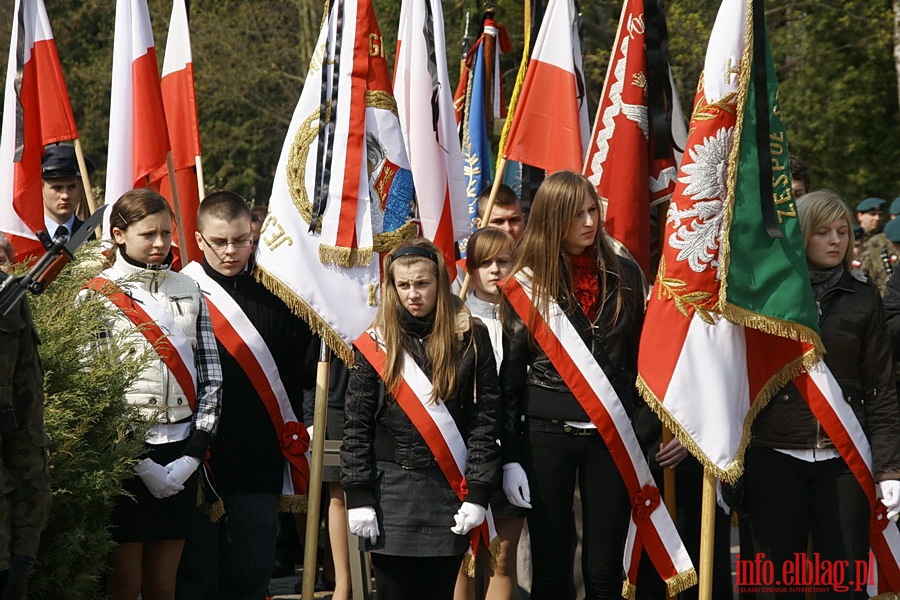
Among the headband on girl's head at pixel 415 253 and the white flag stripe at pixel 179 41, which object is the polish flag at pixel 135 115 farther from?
the headband on girl's head at pixel 415 253

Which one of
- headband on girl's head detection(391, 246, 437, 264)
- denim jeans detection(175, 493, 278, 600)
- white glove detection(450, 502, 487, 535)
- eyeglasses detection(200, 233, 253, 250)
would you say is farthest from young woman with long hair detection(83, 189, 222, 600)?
white glove detection(450, 502, 487, 535)

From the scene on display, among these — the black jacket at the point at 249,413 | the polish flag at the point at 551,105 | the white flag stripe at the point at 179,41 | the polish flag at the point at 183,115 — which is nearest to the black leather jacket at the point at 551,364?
the black jacket at the point at 249,413

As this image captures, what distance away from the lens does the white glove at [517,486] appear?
200 inches

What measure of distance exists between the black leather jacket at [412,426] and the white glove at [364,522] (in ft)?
0.11

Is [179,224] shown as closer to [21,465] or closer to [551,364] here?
[551,364]

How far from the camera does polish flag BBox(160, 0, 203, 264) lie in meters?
7.49

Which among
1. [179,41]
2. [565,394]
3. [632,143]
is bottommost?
[565,394]

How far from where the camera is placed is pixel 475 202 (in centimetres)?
844

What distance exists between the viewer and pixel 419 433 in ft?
16.4

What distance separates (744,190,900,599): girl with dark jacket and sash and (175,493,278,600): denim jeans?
2.07 m

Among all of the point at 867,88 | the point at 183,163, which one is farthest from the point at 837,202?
the point at 867,88

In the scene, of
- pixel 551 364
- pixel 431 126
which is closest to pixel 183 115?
pixel 431 126

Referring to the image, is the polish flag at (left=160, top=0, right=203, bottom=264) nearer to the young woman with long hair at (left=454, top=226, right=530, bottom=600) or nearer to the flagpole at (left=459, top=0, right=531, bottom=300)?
the flagpole at (left=459, top=0, right=531, bottom=300)

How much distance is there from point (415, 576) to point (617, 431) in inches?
38.4
